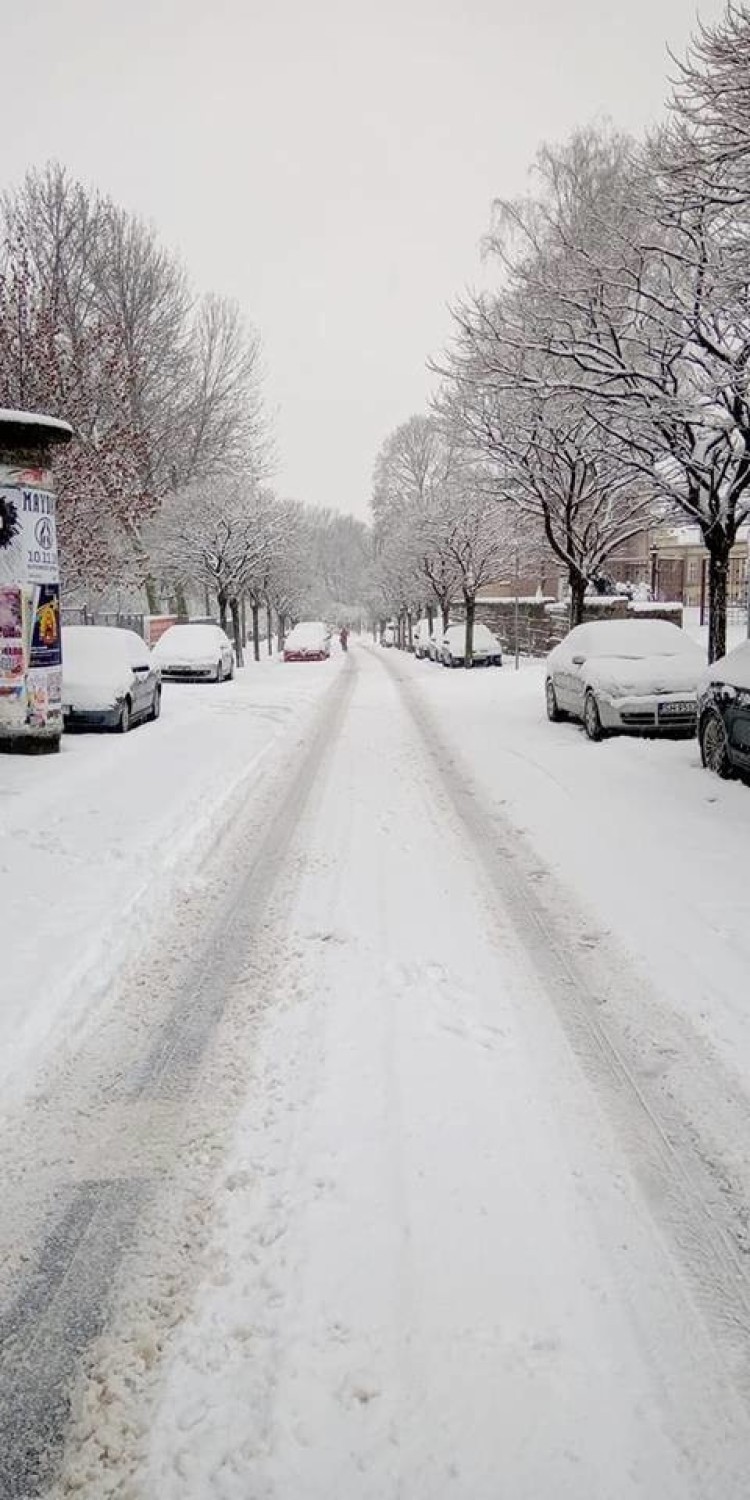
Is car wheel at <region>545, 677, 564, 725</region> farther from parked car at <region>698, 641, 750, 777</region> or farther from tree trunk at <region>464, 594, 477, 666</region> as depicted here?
tree trunk at <region>464, 594, 477, 666</region>

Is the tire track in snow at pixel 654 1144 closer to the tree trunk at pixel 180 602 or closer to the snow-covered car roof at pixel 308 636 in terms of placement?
the tree trunk at pixel 180 602

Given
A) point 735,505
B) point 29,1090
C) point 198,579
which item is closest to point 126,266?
point 198,579

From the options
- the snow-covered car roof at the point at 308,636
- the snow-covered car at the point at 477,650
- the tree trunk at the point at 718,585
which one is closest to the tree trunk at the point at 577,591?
the tree trunk at the point at 718,585

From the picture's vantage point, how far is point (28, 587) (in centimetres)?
1016

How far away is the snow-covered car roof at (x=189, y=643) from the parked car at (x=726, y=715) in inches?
613

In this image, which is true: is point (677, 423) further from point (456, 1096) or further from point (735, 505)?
point (456, 1096)

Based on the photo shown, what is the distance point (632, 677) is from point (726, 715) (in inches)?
112

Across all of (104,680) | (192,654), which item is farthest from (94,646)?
(192,654)

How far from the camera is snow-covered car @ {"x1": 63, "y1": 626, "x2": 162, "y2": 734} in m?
12.7

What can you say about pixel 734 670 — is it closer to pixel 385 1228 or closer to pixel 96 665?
pixel 385 1228

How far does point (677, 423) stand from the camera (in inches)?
462

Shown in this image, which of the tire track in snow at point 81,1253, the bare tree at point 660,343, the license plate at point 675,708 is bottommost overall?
the tire track in snow at point 81,1253

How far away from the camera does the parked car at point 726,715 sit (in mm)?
8391

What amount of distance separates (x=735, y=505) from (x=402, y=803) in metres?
7.72
